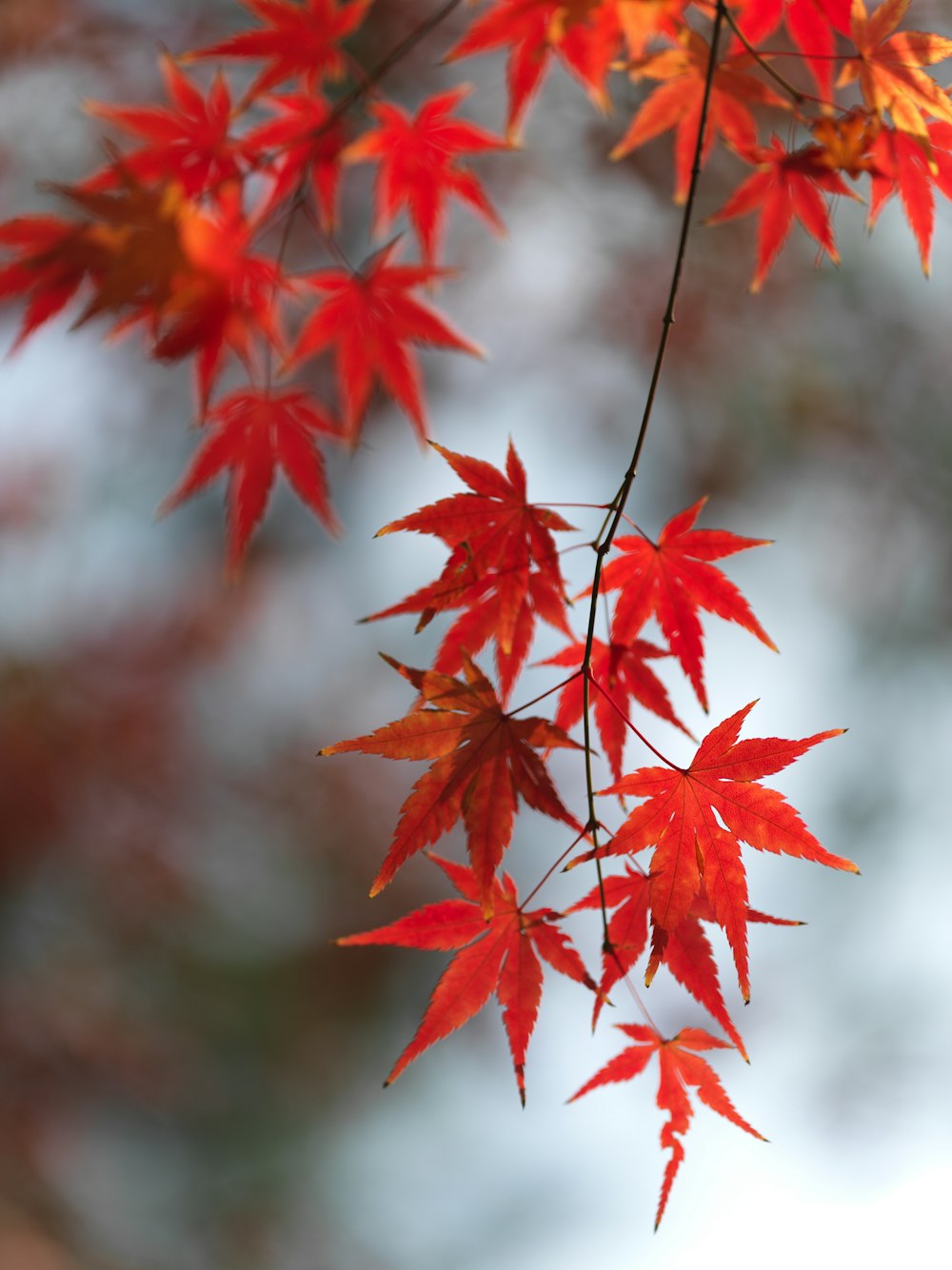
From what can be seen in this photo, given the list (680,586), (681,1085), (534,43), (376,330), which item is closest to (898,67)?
(534,43)

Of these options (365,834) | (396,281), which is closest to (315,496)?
(396,281)

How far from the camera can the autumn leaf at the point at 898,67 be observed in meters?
0.59

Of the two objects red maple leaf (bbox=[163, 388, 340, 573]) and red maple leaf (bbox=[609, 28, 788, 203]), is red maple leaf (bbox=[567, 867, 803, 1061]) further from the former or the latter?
red maple leaf (bbox=[609, 28, 788, 203])

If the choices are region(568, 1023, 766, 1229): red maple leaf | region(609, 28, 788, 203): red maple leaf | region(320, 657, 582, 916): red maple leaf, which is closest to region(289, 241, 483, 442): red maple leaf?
region(609, 28, 788, 203): red maple leaf

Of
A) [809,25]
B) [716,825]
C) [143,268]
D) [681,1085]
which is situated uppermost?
[809,25]

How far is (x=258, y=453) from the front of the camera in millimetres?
834

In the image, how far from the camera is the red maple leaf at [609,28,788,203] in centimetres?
67

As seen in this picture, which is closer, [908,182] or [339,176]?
[908,182]

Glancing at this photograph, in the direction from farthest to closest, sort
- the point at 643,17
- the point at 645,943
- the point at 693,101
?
the point at 693,101, the point at 645,943, the point at 643,17

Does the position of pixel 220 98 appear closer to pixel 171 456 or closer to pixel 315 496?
pixel 315 496

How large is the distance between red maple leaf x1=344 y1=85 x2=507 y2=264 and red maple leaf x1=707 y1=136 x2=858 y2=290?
24cm

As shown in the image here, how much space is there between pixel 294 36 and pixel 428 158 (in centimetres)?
19

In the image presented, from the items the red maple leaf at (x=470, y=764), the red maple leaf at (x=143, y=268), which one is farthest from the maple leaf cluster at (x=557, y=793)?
the red maple leaf at (x=143, y=268)

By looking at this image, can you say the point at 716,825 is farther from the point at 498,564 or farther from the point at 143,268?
the point at 143,268
